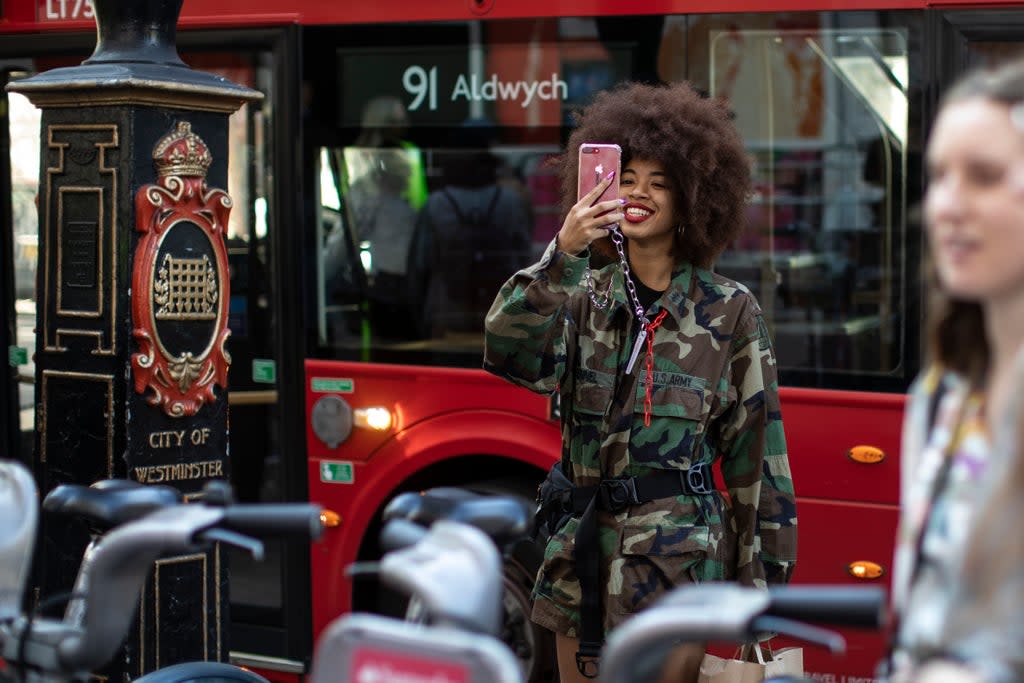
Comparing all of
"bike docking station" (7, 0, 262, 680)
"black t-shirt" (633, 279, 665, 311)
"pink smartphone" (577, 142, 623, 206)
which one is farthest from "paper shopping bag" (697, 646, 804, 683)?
"bike docking station" (7, 0, 262, 680)

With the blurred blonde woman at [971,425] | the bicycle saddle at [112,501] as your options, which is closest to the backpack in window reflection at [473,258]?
the bicycle saddle at [112,501]

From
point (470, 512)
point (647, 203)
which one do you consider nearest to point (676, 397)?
point (647, 203)

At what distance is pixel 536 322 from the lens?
331cm

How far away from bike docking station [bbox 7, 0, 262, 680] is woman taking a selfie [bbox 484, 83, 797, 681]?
1.10 m

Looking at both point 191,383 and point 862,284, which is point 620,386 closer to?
point 191,383

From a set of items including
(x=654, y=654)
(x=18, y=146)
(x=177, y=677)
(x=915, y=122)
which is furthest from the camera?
(x=18, y=146)

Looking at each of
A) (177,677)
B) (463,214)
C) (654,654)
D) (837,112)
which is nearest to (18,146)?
(463,214)

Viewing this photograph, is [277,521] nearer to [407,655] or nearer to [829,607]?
[407,655]

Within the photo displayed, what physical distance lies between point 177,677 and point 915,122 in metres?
2.97

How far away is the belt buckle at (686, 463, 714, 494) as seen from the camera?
331cm

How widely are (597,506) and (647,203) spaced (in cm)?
73

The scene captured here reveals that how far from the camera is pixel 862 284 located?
191 inches

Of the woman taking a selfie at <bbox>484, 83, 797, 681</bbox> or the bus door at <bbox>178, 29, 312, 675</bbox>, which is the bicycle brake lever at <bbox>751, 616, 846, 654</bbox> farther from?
the bus door at <bbox>178, 29, 312, 675</bbox>

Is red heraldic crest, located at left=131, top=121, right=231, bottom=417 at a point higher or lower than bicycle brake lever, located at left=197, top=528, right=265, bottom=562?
higher
